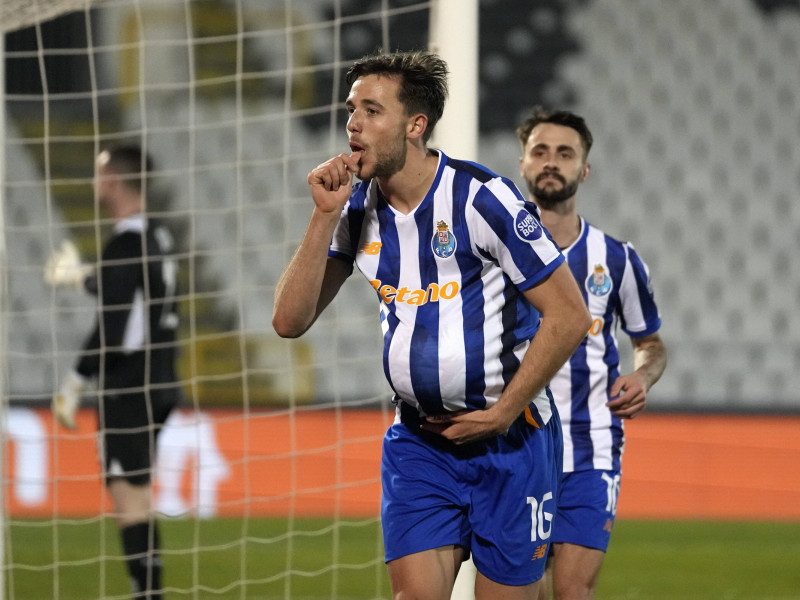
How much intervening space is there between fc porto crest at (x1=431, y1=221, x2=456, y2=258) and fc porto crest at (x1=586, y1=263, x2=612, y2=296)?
103cm

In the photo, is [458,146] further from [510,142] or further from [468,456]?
[510,142]

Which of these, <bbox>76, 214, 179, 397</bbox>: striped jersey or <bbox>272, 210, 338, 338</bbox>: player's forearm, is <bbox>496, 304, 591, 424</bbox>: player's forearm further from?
<bbox>76, 214, 179, 397</bbox>: striped jersey

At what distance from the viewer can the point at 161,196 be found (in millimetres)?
9648

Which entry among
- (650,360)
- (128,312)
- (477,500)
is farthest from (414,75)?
(128,312)

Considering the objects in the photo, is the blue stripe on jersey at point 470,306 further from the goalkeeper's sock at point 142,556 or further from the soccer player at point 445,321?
the goalkeeper's sock at point 142,556

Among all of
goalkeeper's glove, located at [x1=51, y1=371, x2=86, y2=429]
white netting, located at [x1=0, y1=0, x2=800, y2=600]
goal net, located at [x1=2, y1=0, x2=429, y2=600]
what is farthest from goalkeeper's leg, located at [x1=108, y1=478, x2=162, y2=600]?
white netting, located at [x1=0, y1=0, x2=800, y2=600]

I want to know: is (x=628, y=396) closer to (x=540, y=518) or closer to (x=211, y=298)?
(x=540, y=518)

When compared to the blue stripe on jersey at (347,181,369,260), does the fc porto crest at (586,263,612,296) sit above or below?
below

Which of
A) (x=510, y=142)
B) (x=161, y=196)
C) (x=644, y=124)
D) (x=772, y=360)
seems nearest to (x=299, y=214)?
(x=161, y=196)

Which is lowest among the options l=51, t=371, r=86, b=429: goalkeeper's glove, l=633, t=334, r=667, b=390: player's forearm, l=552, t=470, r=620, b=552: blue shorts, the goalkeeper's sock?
the goalkeeper's sock

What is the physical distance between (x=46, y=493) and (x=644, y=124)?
6.26 m

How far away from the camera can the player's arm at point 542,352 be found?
2391mm

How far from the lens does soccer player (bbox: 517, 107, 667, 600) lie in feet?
10.6

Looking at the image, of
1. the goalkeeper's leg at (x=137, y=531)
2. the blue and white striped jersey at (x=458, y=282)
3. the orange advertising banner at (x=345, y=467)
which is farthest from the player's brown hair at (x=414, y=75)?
the orange advertising banner at (x=345, y=467)
